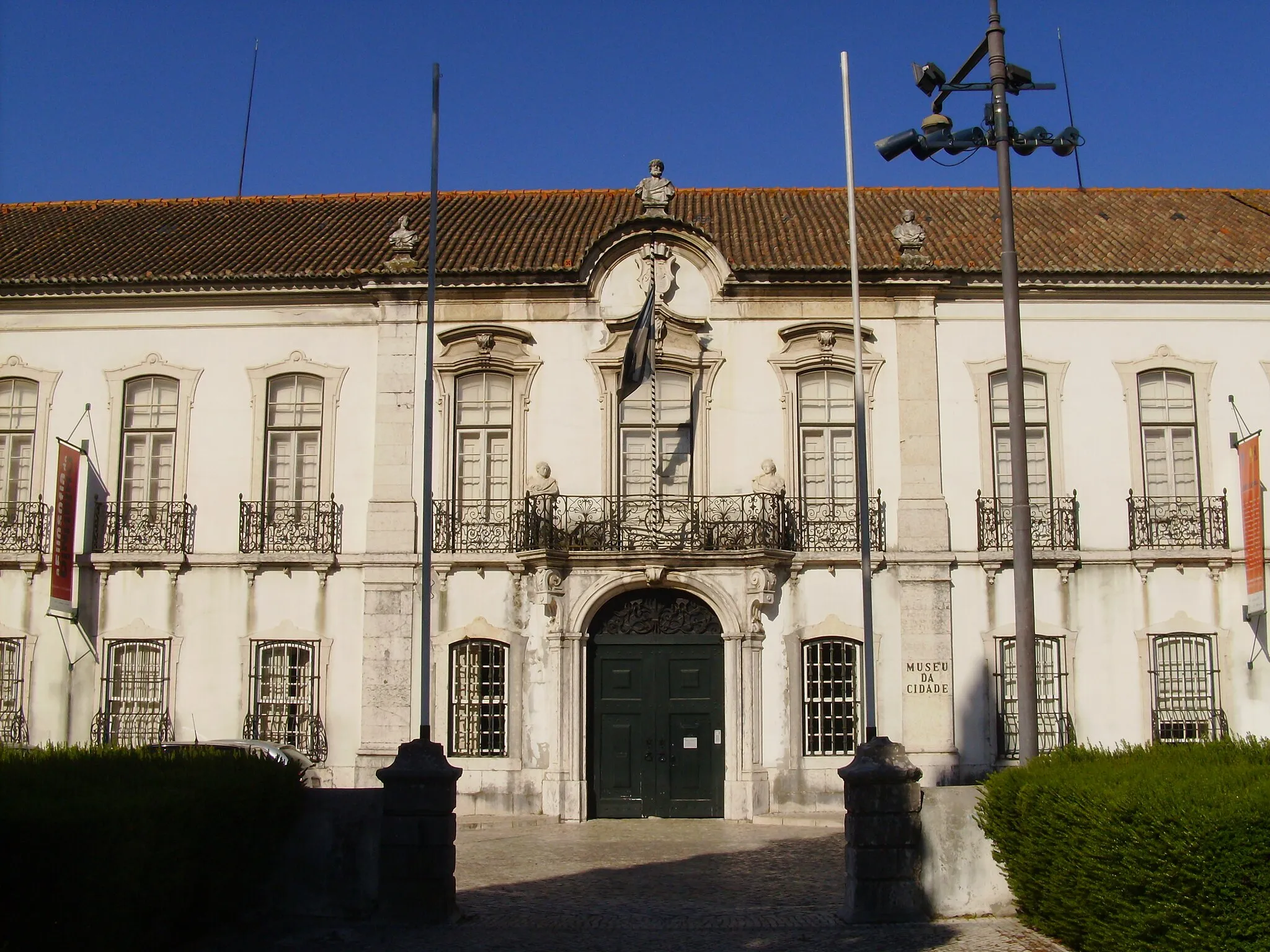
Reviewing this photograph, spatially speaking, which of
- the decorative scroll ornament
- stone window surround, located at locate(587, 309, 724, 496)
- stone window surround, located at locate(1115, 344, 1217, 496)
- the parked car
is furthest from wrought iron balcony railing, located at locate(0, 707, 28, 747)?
stone window surround, located at locate(1115, 344, 1217, 496)

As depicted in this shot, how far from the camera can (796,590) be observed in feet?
62.7

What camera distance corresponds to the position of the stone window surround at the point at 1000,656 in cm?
1897

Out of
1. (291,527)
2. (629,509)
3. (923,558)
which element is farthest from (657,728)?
(291,527)

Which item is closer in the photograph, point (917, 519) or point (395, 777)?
point (395, 777)

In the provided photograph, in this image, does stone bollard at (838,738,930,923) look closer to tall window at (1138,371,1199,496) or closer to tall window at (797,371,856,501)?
tall window at (797,371,856,501)

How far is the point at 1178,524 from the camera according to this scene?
19.5 metres

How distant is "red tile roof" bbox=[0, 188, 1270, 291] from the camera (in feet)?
67.0

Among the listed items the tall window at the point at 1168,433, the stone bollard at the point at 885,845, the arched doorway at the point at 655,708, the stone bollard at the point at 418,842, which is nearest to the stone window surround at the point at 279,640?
the arched doorway at the point at 655,708

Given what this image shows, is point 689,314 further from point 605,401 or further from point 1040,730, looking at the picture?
point 1040,730

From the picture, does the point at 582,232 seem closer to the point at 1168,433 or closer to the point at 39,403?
the point at 39,403

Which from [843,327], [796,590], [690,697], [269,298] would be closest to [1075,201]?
[843,327]

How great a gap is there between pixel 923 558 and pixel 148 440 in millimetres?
12254

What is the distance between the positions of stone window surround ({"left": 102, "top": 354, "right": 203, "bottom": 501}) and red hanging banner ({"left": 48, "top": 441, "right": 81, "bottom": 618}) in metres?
0.56

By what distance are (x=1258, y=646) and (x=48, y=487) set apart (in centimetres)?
1873
